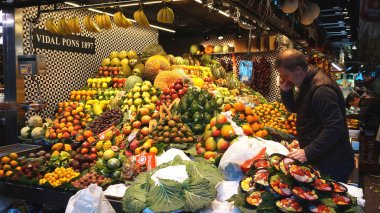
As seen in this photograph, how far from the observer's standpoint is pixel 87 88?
7113mm

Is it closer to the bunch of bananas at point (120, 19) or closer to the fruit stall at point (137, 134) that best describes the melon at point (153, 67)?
the fruit stall at point (137, 134)

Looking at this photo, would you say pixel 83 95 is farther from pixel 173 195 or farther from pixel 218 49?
pixel 218 49

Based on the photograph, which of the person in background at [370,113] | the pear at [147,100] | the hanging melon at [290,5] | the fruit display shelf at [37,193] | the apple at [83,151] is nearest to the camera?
the fruit display shelf at [37,193]

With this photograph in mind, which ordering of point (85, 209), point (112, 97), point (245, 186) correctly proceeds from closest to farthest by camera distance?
point (245, 186)
point (85, 209)
point (112, 97)

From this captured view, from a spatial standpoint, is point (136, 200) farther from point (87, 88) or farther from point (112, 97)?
point (87, 88)

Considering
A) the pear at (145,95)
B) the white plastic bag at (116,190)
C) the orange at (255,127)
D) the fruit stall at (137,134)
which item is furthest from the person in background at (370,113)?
the white plastic bag at (116,190)

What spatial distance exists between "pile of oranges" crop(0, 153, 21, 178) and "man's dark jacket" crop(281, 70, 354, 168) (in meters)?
3.35

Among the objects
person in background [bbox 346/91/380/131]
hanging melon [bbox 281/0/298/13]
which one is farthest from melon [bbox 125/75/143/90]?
person in background [bbox 346/91/380/131]

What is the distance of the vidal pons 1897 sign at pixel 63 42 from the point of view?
6.40 metres

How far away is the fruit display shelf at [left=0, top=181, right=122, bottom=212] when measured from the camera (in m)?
3.65

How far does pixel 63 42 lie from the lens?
22.9 ft

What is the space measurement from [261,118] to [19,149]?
4.18m

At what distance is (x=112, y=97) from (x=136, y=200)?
4.06 meters

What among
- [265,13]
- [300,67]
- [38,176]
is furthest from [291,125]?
[38,176]
